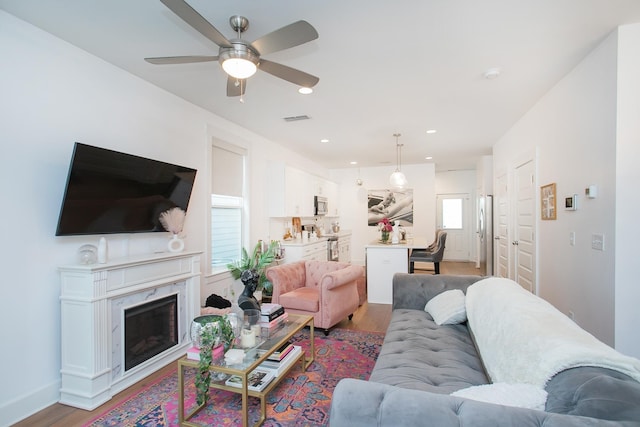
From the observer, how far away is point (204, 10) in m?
2.01

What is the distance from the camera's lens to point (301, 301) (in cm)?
359

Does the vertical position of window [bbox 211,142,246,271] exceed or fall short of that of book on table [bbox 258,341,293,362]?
it exceeds it

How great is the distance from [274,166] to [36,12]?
3.59 metres

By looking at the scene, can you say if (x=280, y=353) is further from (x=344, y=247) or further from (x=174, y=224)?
(x=344, y=247)

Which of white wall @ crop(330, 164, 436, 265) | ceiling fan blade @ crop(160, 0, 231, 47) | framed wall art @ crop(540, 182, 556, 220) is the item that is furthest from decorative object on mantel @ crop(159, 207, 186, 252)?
white wall @ crop(330, 164, 436, 265)

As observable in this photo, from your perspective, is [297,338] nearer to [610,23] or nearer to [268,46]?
[268,46]

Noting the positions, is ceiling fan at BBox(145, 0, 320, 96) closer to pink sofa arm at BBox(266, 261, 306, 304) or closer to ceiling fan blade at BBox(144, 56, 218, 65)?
ceiling fan blade at BBox(144, 56, 218, 65)

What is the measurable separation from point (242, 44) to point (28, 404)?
9.10 ft

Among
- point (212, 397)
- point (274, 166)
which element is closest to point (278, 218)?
point (274, 166)

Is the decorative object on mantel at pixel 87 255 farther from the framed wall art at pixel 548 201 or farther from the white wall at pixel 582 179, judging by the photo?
the framed wall art at pixel 548 201

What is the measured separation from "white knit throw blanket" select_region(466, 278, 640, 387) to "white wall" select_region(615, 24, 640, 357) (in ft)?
2.74

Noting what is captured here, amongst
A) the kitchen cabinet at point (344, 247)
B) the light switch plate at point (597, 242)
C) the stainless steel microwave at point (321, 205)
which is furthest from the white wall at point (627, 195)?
the kitchen cabinet at point (344, 247)

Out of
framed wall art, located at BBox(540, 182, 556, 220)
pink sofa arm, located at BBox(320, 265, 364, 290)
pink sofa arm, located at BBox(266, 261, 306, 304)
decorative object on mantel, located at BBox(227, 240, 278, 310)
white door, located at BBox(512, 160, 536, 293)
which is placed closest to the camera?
framed wall art, located at BBox(540, 182, 556, 220)

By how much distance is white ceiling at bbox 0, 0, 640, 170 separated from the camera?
6.57 feet
